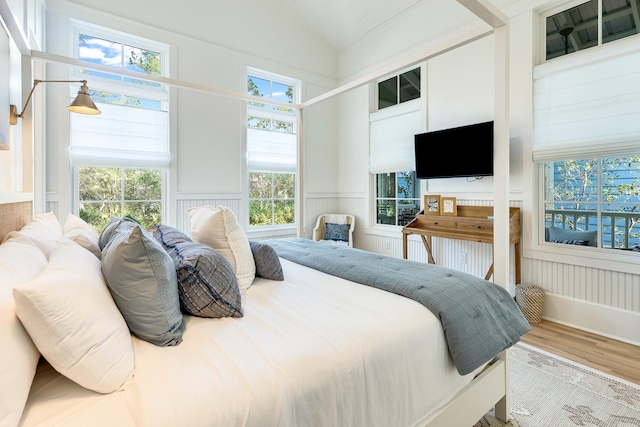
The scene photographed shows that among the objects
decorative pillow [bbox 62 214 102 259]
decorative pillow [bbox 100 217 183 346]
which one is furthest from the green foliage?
decorative pillow [bbox 100 217 183 346]

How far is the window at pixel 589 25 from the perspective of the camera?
2578 mm

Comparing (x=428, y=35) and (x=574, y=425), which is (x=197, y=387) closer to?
(x=574, y=425)

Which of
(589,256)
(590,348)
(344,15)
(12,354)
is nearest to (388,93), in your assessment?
(344,15)

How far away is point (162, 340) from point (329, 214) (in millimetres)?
4151

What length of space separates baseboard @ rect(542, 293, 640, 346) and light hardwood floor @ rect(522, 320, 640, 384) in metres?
0.07

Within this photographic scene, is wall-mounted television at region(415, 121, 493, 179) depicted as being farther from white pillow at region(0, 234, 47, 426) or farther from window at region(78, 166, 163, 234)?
white pillow at region(0, 234, 47, 426)

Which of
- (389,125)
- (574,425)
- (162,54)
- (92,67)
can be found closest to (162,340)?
(92,67)

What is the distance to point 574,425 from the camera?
162cm

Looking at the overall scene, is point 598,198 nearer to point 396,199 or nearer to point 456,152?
point 456,152

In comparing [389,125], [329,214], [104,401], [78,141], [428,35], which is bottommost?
[104,401]

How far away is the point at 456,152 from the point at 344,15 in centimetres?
Answer: 267

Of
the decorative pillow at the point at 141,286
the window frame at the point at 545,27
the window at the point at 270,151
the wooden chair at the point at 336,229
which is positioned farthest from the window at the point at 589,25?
the decorative pillow at the point at 141,286

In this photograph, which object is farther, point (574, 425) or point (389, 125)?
point (389, 125)

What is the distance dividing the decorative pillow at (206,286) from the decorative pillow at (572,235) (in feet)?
10.1
